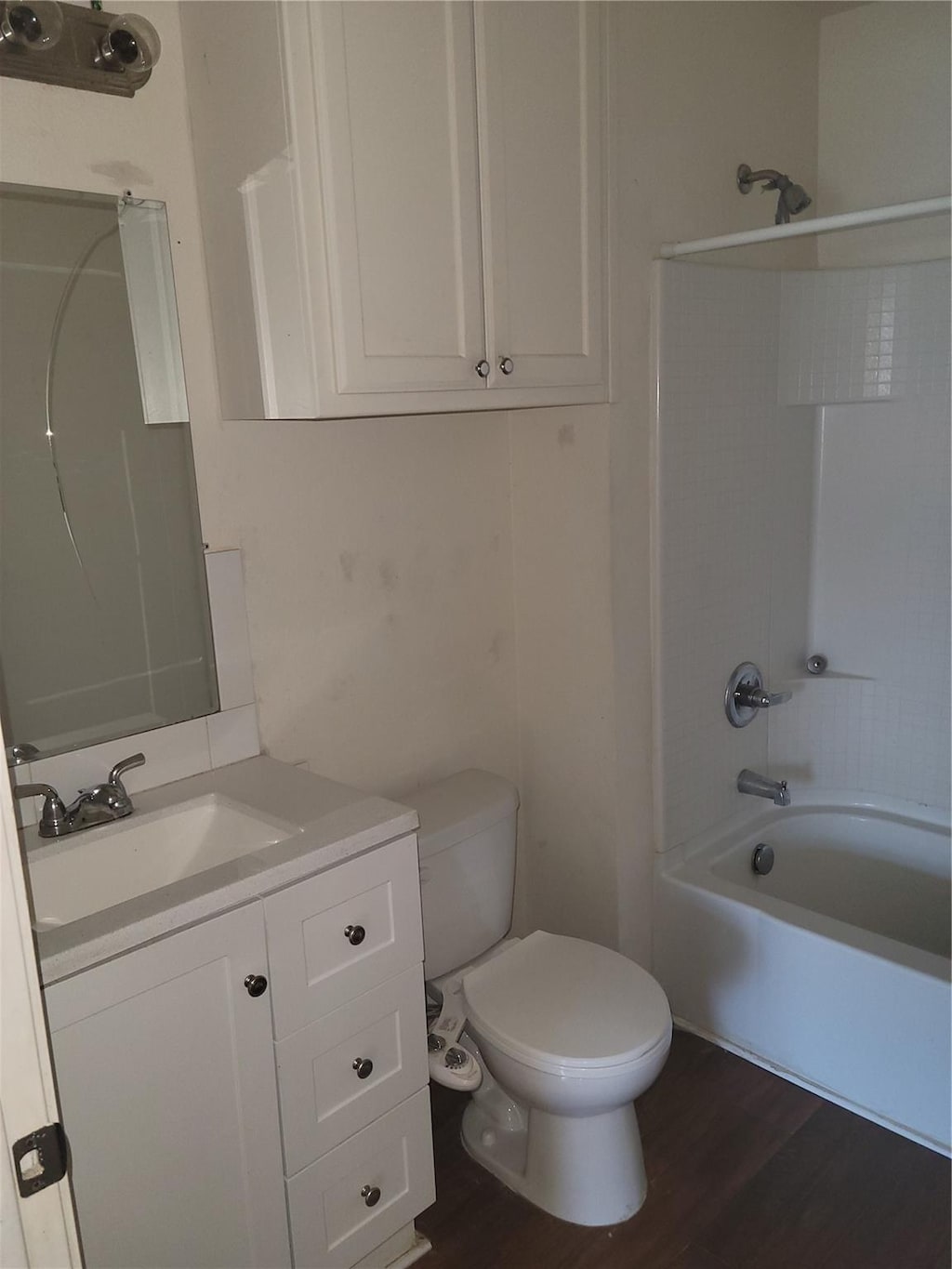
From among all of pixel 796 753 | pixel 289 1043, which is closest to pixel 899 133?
pixel 796 753

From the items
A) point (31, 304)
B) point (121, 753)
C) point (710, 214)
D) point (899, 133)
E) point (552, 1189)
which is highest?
point (899, 133)

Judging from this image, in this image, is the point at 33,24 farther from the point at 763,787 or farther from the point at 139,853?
the point at 763,787

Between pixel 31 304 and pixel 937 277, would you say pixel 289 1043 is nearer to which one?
pixel 31 304

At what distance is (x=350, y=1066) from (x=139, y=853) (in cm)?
48

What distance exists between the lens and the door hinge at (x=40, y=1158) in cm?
73

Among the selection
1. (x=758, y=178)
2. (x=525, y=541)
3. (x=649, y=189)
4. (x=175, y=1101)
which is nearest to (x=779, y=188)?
(x=758, y=178)

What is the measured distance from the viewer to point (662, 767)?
2311 mm

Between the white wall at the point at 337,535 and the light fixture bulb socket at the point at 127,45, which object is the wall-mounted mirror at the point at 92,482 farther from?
the light fixture bulb socket at the point at 127,45

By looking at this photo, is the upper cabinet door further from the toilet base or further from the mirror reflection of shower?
the toilet base

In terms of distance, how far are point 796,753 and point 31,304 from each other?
2157mm

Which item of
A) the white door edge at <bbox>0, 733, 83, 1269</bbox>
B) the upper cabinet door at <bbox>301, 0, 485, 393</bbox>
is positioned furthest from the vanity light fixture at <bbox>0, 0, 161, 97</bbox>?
the white door edge at <bbox>0, 733, 83, 1269</bbox>

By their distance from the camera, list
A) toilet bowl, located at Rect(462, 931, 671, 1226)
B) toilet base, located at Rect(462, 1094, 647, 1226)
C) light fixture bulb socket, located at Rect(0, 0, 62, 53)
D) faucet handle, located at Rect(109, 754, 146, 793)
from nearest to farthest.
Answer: light fixture bulb socket, located at Rect(0, 0, 62, 53) → faucet handle, located at Rect(109, 754, 146, 793) → toilet bowl, located at Rect(462, 931, 671, 1226) → toilet base, located at Rect(462, 1094, 647, 1226)

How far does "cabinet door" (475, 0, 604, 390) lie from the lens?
1.67 metres

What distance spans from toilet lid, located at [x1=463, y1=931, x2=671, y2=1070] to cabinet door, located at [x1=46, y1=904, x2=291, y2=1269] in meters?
0.49
